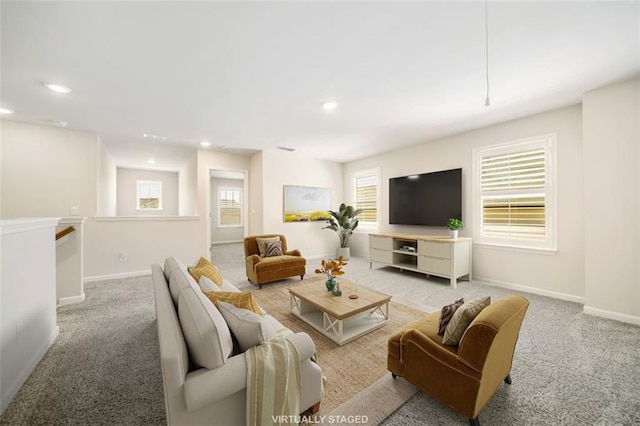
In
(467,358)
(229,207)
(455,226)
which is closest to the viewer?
(467,358)

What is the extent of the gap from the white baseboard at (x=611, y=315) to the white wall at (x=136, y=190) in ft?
33.4

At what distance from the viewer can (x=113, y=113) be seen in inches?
132

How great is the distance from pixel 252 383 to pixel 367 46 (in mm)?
2495

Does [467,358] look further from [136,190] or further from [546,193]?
[136,190]

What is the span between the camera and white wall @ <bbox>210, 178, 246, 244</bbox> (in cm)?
877

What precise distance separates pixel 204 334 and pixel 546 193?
14.9ft

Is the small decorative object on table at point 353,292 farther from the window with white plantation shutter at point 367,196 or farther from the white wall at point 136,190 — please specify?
the white wall at point 136,190

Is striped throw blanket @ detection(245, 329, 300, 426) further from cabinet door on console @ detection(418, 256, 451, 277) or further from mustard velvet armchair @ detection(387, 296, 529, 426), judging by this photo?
cabinet door on console @ detection(418, 256, 451, 277)

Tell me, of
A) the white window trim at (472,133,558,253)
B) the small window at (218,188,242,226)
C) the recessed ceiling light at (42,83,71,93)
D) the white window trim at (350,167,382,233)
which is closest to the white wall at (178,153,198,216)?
the small window at (218,188,242,226)

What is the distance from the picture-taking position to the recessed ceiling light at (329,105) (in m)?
3.07

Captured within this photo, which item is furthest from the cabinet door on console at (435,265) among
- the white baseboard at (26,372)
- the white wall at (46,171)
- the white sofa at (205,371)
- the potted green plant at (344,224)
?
the white wall at (46,171)

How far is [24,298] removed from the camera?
186 cm

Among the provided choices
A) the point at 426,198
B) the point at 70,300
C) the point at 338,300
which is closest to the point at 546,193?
the point at 426,198

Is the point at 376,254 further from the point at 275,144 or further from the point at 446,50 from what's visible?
the point at 446,50
